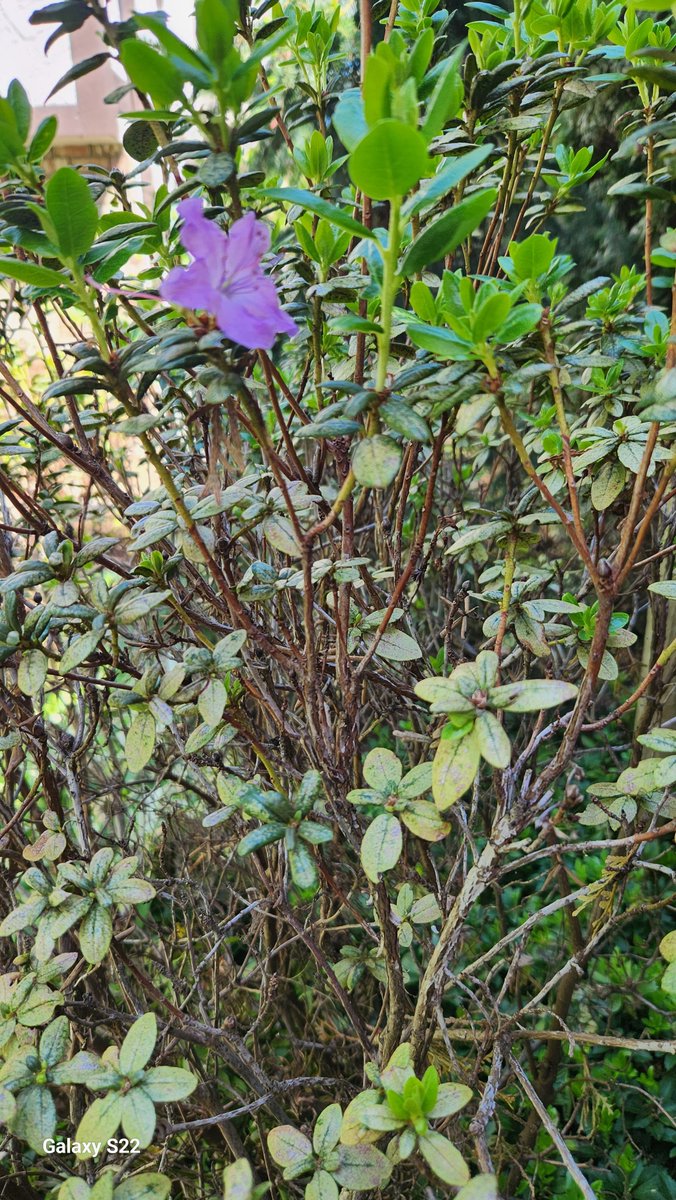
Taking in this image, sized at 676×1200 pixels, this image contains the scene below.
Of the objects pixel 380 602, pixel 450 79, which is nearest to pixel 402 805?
pixel 380 602

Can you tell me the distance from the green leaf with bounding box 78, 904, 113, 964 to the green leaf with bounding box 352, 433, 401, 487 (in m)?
0.68

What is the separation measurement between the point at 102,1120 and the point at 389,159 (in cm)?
106

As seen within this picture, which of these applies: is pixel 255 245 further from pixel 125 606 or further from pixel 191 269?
pixel 125 606

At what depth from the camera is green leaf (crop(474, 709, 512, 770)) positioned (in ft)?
2.46

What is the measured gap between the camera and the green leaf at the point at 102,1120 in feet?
2.89

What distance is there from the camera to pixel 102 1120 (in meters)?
0.89

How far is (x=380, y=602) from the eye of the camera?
1.42 metres

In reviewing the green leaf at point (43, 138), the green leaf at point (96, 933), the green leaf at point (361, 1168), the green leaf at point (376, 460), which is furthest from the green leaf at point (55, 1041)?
the green leaf at point (43, 138)

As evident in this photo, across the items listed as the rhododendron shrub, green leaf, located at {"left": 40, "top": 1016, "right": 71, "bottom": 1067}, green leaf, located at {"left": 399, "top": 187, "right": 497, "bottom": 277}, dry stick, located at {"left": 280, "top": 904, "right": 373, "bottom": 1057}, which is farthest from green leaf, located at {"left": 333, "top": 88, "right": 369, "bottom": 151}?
green leaf, located at {"left": 40, "top": 1016, "right": 71, "bottom": 1067}

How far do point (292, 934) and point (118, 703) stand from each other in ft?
2.88

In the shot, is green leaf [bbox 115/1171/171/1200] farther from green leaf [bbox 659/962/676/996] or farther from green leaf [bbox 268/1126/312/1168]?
green leaf [bbox 659/962/676/996]

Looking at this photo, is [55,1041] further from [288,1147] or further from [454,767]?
[454,767]

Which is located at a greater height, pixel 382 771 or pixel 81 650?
pixel 81 650

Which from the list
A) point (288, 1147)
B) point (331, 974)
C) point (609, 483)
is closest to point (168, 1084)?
point (288, 1147)
